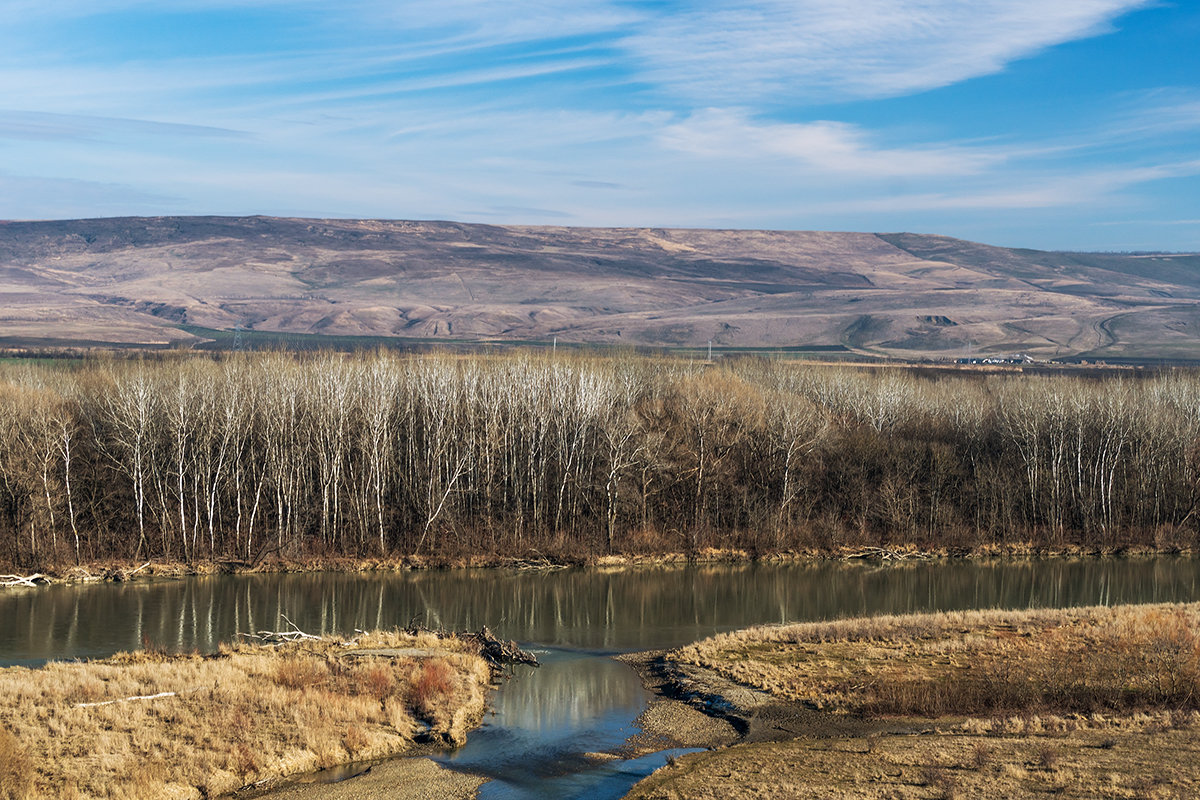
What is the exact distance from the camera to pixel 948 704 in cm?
2331

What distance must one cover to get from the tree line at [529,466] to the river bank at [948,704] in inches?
832

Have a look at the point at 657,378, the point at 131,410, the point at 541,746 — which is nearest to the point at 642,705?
the point at 541,746

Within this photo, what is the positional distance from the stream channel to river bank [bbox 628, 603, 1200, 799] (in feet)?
6.95

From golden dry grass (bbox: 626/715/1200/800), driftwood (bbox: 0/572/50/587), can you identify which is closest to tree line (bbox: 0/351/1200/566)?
driftwood (bbox: 0/572/50/587)

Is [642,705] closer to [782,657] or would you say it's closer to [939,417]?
[782,657]

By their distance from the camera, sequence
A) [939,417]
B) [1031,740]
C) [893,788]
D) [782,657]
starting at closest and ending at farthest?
[893,788]
[1031,740]
[782,657]
[939,417]

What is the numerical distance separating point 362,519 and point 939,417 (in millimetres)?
36497

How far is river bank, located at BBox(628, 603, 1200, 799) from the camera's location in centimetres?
1723

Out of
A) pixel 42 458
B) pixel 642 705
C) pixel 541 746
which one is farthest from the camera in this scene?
pixel 42 458

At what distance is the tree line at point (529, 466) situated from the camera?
48.3 meters

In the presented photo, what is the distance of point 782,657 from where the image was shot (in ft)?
94.4

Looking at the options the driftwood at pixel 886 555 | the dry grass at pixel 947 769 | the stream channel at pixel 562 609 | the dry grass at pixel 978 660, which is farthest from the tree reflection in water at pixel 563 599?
the dry grass at pixel 947 769

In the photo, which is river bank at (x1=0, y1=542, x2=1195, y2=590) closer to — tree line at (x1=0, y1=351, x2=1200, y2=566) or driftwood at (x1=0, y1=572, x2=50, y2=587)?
driftwood at (x1=0, y1=572, x2=50, y2=587)

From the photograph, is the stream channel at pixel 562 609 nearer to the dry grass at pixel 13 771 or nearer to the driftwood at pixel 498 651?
the driftwood at pixel 498 651
